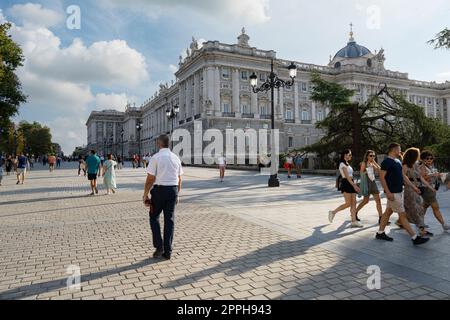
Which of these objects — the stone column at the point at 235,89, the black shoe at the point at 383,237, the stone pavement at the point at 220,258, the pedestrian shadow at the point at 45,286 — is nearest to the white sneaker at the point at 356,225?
the stone pavement at the point at 220,258

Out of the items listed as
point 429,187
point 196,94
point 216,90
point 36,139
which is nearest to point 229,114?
point 216,90

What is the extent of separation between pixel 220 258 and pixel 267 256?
752mm

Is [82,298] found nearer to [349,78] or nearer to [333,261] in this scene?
[333,261]

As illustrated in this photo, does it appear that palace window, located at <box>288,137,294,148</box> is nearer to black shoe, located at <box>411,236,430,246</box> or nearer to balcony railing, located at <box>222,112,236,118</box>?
balcony railing, located at <box>222,112,236,118</box>

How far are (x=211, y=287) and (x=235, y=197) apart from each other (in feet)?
29.7

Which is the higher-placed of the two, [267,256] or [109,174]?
[109,174]

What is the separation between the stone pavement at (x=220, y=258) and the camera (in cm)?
414

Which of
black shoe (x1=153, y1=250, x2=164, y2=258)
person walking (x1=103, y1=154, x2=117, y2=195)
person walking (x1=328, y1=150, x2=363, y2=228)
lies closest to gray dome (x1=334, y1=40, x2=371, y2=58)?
person walking (x1=103, y1=154, x2=117, y2=195)

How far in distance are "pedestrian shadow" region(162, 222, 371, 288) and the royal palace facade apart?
3834 centimetres

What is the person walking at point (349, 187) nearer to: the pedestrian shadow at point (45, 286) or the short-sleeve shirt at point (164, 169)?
the short-sleeve shirt at point (164, 169)

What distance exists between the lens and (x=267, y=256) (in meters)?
5.54

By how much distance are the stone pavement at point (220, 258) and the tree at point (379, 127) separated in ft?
48.3

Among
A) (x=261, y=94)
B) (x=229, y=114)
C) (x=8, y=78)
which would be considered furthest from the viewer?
(x=261, y=94)

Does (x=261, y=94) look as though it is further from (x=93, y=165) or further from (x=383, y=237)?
(x=383, y=237)
